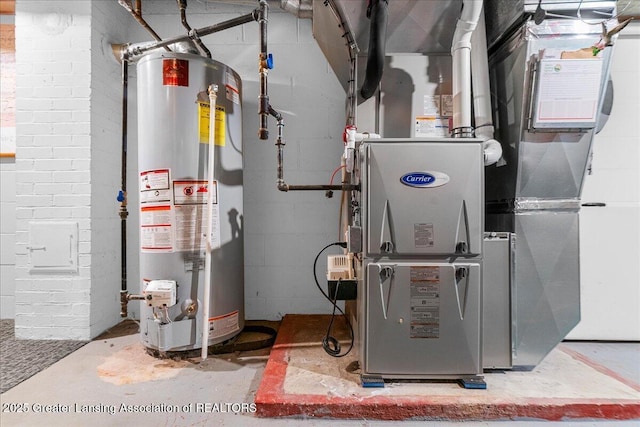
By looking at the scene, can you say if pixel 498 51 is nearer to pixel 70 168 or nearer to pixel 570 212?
pixel 570 212

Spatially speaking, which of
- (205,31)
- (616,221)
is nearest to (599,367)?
(616,221)

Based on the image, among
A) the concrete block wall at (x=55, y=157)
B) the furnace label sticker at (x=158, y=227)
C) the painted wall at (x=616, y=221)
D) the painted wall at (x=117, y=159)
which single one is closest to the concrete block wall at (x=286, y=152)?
the painted wall at (x=117, y=159)

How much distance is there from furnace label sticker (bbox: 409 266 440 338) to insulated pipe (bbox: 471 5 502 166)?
0.82 m

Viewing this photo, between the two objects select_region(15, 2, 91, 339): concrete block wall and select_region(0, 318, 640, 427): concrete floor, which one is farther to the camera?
select_region(15, 2, 91, 339): concrete block wall

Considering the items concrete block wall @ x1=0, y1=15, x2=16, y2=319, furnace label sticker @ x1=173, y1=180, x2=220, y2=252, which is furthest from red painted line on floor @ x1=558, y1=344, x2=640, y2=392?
concrete block wall @ x1=0, y1=15, x2=16, y2=319

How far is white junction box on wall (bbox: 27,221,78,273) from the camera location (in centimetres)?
194

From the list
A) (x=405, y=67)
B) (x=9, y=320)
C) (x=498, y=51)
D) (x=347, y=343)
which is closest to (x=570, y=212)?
(x=498, y=51)

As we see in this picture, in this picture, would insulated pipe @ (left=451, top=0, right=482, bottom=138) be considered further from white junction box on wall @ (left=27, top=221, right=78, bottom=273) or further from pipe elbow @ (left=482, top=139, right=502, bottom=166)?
white junction box on wall @ (left=27, top=221, right=78, bottom=273)

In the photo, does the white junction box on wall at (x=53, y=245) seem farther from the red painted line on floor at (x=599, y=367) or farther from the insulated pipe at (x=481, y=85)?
the red painted line on floor at (x=599, y=367)

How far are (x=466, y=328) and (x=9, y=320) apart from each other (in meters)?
3.25

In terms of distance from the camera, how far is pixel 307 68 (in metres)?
2.25

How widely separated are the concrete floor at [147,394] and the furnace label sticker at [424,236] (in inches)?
29.4

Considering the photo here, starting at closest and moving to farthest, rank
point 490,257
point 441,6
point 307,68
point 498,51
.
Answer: point 490,257
point 441,6
point 498,51
point 307,68

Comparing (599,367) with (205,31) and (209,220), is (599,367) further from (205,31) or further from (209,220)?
(205,31)
